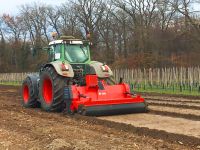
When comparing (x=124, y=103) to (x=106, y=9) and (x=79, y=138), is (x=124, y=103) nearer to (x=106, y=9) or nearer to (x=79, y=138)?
(x=79, y=138)

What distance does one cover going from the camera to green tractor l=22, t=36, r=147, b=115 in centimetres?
1080

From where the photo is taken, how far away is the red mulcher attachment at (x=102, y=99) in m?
10.6

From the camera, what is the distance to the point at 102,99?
11188 mm

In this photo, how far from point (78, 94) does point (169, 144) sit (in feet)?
14.7

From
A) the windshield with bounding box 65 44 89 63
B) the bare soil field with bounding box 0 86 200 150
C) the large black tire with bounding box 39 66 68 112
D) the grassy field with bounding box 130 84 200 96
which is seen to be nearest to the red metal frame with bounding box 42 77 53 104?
the large black tire with bounding box 39 66 68 112

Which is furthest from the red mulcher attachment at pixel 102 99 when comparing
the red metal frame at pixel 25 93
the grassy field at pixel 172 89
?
the grassy field at pixel 172 89

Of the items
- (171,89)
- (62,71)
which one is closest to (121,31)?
(171,89)

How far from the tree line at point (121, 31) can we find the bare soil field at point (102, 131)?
17739 millimetres

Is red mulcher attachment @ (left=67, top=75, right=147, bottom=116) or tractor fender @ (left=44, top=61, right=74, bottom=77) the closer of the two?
red mulcher attachment @ (left=67, top=75, right=147, bottom=116)

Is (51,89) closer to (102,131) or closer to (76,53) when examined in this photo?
(76,53)

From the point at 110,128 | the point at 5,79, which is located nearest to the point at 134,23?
the point at 5,79

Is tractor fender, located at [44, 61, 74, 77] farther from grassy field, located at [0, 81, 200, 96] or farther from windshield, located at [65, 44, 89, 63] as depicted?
grassy field, located at [0, 81, 200, 96]

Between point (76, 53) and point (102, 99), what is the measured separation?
2281mm

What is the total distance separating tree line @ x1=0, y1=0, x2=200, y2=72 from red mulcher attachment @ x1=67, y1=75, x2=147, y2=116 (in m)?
16.6
